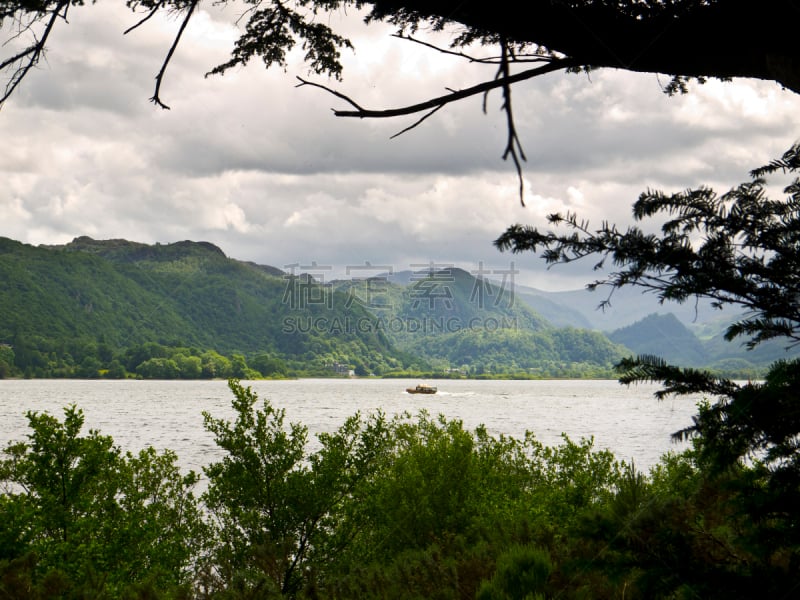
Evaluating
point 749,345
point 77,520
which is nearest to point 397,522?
point 77,520

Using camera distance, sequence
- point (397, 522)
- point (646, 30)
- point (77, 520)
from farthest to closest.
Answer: point (397, 522)
point (77, 520)
point (646, 30)

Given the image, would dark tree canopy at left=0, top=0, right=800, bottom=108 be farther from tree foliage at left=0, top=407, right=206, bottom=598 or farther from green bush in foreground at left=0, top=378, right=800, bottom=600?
tree foliage at left=0, top=407, right=206, bottom=598

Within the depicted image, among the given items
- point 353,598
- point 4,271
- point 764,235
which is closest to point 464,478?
point 353,598

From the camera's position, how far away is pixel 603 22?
3.44 m

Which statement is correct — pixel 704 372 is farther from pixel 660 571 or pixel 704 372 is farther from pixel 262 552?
pixel 262 552

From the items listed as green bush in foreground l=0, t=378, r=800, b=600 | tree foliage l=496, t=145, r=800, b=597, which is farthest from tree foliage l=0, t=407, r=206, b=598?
tree foliage l=496, t=145, r=800, b=597

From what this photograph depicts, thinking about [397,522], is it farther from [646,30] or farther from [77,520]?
[646,30]

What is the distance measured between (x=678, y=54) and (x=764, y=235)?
1055 mm

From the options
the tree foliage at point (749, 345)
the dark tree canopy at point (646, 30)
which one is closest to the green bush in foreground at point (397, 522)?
the tree foliage at point (749, 345)

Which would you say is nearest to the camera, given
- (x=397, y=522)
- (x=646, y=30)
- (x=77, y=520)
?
(x=646, y=30)

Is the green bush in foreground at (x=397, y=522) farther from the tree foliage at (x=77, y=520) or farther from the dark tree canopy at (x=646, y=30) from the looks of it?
the dark tree canopy at (x=646, y=30)

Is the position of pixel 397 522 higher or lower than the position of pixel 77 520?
lower

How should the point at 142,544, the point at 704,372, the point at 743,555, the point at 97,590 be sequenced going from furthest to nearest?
the point at 142,544 → the point at 97,590 → the point at 743,555 → the point at 704,372

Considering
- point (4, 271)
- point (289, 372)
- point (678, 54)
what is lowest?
point (289, 372)
